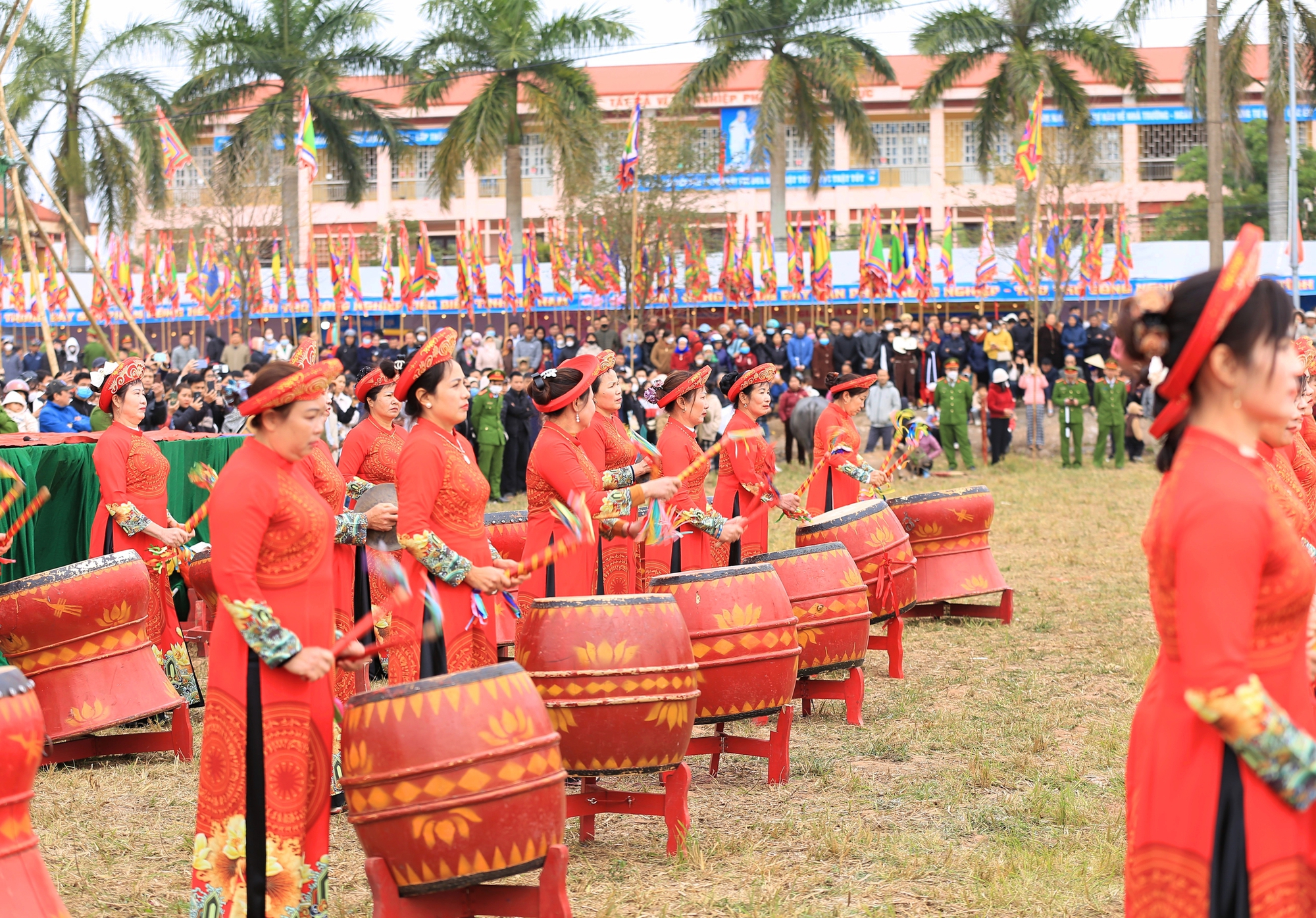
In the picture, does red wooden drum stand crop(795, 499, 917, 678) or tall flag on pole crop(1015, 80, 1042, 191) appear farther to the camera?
tall flag on pole crop(1015, 80, 1042, 191)

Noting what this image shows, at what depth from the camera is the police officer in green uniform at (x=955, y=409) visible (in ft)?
68.6

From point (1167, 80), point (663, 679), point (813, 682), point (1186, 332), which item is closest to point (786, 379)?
point (813, 682)

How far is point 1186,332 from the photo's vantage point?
107 inches

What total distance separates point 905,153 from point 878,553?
39.0 m

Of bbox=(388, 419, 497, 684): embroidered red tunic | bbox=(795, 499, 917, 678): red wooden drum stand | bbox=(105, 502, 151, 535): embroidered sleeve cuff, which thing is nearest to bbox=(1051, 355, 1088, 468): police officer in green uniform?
bbox=(795, 499, 917, 678): red wooden drum stand

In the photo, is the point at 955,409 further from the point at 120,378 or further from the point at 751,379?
the point at 120,378

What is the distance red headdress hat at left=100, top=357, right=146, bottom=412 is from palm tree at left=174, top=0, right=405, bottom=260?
2367cm

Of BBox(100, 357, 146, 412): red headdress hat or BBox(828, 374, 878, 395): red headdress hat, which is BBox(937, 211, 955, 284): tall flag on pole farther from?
BBox(100, 357, 146, 412): red headdress hat

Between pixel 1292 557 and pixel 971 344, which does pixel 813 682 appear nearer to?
pixel 1292 557

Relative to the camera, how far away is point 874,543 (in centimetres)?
831

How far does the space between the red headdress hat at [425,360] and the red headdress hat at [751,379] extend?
3537mm

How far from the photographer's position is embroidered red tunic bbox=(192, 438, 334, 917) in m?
4.02

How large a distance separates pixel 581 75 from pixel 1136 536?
1863 cm

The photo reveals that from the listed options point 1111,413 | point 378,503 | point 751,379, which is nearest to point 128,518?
point 378,503
